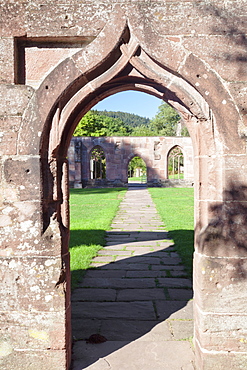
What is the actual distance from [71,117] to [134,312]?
100 inches

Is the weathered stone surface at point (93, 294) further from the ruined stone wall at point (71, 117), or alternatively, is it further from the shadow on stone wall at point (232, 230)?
the shadow on stone wall at point (232, 230)

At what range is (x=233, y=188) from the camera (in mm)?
2982

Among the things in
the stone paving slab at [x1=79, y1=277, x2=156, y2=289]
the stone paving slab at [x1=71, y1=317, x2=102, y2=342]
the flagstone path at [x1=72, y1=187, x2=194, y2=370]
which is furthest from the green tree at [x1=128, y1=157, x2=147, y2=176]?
the stone paving slab at [x1=71, y1=317, x2=102, y2=342]

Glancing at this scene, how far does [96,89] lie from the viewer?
10.1ft

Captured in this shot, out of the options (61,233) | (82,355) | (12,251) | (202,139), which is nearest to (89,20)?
(202,139)

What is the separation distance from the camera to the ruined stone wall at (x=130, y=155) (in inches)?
1094

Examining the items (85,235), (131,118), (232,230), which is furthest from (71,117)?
(131,118)

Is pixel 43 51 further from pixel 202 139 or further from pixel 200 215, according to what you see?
pixel 200 215

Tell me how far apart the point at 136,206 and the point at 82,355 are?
10.9 m

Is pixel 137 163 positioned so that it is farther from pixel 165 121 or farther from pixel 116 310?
pixel 116 310

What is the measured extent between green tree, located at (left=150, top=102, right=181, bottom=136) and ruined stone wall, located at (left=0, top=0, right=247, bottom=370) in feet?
173

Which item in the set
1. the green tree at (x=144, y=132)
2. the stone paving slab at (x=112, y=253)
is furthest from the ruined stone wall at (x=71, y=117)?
the green tree at (x=144, y=132)

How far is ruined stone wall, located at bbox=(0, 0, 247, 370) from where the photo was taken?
9.71 ft

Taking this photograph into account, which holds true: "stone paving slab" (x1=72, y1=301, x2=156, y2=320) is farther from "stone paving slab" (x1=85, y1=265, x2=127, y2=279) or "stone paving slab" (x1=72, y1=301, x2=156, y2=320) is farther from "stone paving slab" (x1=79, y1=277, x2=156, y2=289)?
"stone paving slab" (x1=85, y1=265, x2=127, y2=279)
